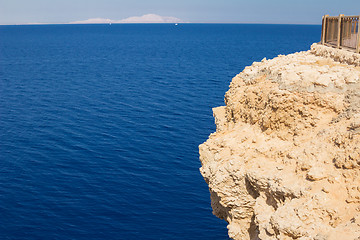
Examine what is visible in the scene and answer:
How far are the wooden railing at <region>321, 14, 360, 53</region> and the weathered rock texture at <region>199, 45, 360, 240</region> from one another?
181 centimetres

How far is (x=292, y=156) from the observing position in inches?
472

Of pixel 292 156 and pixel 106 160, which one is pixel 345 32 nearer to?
pixel 292 156

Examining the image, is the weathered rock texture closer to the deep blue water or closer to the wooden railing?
the wooden railing

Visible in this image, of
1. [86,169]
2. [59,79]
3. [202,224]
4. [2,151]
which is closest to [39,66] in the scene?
[59,79]

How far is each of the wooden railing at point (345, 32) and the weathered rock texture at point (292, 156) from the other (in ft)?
5.95

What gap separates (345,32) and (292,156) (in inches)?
399

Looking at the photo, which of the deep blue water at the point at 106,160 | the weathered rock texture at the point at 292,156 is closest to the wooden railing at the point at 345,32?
the weathered rock texture at the point at 292,156

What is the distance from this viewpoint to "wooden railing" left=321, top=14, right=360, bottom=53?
17667 mm

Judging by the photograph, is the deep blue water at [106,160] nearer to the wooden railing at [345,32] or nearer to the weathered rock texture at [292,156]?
the weathered rock texture at [292,156]

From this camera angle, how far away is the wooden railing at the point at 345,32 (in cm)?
1767

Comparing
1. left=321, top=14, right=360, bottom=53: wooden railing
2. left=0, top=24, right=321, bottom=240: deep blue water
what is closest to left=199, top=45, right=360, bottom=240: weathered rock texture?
left=321, top=14, right=360, bottom=53: wooden railing

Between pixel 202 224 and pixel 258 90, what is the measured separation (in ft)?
45.7

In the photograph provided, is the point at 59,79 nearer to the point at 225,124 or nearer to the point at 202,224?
the point at 202,224

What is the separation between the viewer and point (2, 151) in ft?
124
